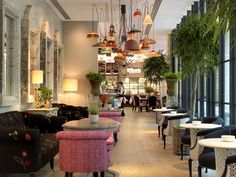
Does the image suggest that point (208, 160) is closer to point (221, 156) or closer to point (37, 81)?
point (221, 156)

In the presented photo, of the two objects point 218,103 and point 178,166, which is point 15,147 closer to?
point 178,166

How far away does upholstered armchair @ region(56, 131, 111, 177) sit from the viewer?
16.6 ft

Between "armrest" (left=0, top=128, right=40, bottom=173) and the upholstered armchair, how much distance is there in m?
0.72

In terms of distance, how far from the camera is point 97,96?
48.6 feet

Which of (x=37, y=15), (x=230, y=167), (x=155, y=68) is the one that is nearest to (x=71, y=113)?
(x=37, y=15)

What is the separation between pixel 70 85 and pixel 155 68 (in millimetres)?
8976

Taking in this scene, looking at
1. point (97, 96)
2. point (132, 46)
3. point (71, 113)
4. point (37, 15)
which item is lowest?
point (71, 113)

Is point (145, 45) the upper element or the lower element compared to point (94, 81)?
upper

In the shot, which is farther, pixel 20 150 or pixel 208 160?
pixel 20 150

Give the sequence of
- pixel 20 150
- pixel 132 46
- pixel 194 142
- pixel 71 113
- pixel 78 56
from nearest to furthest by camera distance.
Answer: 1. pixel 20 150
2. pixel 194 142
3. pixel 132 46
4. pixel 71 113
5. pixel 78 56

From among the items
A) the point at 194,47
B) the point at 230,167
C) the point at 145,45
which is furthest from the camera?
the point at 145,45

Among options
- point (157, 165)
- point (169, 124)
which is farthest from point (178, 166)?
point (169, 124)

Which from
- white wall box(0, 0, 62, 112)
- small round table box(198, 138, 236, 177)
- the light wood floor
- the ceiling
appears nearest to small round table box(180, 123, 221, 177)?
the light wood floor

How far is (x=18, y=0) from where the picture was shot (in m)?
9.42
